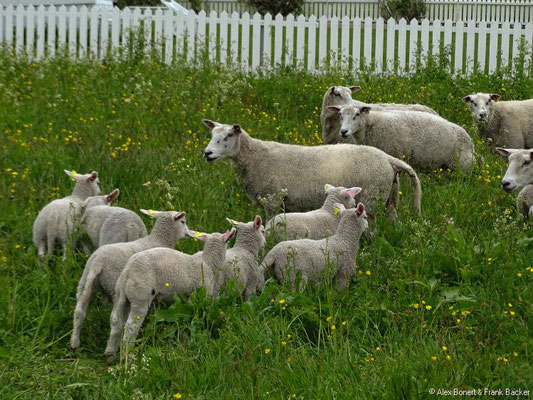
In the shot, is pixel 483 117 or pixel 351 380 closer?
pixel 351 380

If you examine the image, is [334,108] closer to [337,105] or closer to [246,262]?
[337,105]

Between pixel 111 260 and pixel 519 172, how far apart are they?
13.4ft

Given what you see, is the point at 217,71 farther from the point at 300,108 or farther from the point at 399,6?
the point at 399,6

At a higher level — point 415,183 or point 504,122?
point 504,122

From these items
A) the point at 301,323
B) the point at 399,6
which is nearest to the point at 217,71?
the point at 301,323

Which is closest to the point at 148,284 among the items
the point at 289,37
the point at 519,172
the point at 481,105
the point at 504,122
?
the point at 519,172

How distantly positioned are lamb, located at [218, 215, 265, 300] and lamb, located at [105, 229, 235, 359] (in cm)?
19

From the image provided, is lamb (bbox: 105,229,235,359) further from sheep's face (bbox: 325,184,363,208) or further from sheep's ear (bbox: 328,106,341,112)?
sheep's ear (bbox: 328,106,341,112)

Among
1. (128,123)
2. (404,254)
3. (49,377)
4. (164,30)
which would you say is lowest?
(49,377)

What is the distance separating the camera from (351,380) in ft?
16.1

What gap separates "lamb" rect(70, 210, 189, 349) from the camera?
18.9 ft

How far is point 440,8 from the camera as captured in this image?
29938 mm

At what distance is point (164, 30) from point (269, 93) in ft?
14.9

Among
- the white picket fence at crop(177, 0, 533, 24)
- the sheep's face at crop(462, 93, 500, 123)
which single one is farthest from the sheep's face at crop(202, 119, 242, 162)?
the white picket fence at crop(177, 0, 533, 24)
